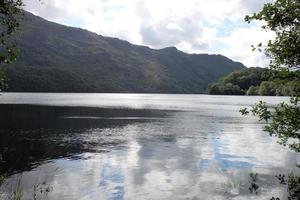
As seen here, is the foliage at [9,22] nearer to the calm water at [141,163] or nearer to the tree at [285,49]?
the tree at [285,49]

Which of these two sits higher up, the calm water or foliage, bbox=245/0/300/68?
foliage, bbox=245/0/300/68

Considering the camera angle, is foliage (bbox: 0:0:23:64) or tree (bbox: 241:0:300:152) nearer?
foliage (bbox: 0:0:23:64)

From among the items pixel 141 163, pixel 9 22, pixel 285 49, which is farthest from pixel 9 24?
pixel 141 163

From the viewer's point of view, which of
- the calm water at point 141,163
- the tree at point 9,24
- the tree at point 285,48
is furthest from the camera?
the calm water at point 141,163

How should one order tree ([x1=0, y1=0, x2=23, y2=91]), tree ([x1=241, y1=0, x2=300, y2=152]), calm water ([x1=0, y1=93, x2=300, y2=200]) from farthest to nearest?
calm water ([x1=0, y1=93, x2=300, y2=200]) < tree ([x1=241, y1=0, x2=300, y2=152]) < tree ([x1=0, y1=0, x2=23, y2=91])

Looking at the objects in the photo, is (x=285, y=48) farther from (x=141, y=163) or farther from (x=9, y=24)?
(x=141, y=163)

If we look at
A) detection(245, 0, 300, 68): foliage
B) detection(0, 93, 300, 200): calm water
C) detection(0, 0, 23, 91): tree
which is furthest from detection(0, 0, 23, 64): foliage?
detection(0, 93, 300, 200): calm water

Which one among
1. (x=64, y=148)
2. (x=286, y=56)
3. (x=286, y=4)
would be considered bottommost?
(x=64, y=148)

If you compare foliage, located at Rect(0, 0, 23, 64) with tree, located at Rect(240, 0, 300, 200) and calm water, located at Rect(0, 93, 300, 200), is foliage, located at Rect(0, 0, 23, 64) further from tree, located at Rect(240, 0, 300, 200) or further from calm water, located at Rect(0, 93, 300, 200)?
calm water, located at Rect(0, 93, 300, 200)

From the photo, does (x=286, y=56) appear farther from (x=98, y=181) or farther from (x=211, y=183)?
(x=98, y=181)

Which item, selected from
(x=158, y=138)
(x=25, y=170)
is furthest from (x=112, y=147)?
(x=25, y=170)

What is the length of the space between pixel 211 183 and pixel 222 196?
14.0 ft

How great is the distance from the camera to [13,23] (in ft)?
46.6

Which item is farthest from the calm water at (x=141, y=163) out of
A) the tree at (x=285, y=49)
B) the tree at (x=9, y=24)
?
the tree at (x=9, y=24)
